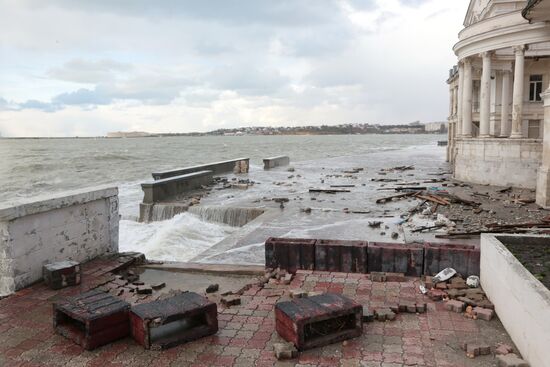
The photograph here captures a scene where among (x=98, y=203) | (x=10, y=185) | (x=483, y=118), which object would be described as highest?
(x=483, y=118)

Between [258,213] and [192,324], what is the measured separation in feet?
35.6

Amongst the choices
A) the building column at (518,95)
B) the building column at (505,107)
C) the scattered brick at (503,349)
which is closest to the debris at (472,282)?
the scattered brick at (503,349)

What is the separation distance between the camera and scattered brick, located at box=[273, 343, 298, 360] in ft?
14.9

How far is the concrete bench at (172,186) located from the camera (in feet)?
58.6

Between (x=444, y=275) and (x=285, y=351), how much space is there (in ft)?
10.6

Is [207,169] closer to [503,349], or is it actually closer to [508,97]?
[508,97]

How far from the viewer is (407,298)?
6.16m

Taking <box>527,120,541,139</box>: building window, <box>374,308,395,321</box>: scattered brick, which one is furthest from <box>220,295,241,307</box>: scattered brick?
<box>527,120,541,139</box>: building window

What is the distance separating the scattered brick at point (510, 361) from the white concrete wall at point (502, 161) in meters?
18.3

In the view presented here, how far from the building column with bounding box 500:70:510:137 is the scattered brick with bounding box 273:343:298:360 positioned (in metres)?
25.4

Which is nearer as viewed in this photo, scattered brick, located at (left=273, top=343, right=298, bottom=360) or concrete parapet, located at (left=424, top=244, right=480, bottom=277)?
scattered brick, located at (left=273, top=343, right=298, bottom=360)

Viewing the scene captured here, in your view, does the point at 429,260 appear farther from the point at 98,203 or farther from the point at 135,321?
the point at 98,203

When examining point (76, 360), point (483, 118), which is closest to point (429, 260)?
point (76, 360)

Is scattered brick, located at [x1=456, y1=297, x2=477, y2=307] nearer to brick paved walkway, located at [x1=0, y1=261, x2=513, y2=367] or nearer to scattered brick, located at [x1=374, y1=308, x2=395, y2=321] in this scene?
brick paved walkway, located at [x1=0, y1=261, x2=513, y2=367]
